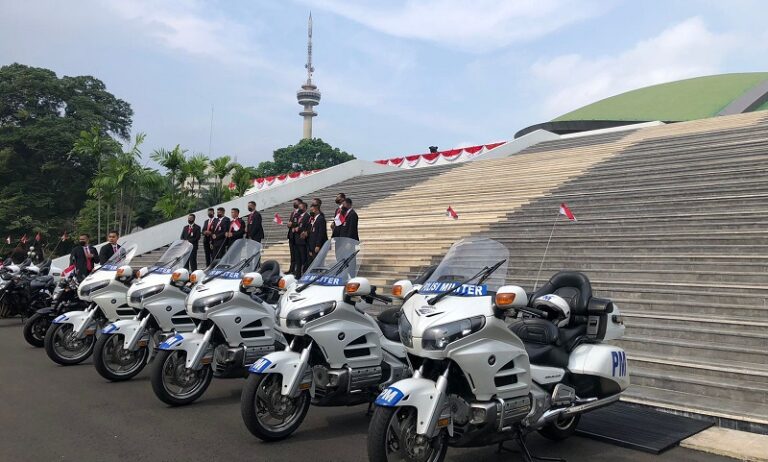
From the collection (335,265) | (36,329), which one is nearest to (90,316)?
(36,329)

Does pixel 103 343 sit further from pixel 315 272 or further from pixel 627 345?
pixel 627 345

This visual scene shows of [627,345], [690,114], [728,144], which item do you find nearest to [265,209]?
[728,144]

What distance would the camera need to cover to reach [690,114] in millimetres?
43656

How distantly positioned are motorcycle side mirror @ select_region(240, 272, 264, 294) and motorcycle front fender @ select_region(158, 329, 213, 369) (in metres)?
0.52

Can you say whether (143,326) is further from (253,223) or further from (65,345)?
(253,223)

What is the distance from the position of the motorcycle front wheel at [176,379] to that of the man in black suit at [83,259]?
465 cm

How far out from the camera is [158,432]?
475cm

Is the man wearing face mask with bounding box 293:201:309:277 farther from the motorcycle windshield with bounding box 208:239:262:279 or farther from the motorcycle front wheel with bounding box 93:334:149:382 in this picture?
the motorcycle windshield with bounding box 208:239:262:279

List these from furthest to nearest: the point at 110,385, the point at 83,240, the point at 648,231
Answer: the point at 83,240 < the point at 648,231 < the point at 110,385

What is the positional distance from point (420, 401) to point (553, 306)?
1.38 metres

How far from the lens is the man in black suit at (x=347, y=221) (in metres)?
10.9

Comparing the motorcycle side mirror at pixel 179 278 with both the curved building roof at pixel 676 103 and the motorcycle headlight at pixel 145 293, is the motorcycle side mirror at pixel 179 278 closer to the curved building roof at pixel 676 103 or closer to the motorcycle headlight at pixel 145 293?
the motorcycle headlight at pixel 145 293

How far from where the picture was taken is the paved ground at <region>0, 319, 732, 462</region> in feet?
14.0

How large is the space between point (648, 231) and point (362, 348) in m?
6.54
